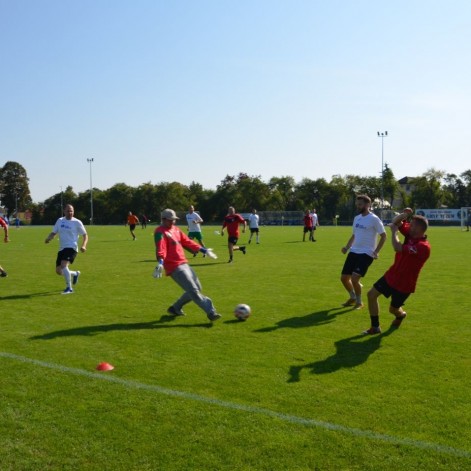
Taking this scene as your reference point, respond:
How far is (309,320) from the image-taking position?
9047mm

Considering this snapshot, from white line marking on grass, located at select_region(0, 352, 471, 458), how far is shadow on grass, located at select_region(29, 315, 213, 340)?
53.4 inches

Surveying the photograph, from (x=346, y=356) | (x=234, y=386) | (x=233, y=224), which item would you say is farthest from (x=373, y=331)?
(x=233, y=224)

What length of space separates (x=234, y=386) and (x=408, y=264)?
11.0 feet

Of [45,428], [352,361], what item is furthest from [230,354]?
[45,428]

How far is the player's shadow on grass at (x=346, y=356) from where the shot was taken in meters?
6.17

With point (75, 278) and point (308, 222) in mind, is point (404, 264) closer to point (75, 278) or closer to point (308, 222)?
point (75, 278)

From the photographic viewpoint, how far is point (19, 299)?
1145cm

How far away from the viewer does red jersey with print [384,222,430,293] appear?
24.4ft

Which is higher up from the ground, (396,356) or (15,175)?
(15,175)

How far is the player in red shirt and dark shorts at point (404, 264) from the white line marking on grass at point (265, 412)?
346cm

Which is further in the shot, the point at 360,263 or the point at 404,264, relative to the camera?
the point at 360,263

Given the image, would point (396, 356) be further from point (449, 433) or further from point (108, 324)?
point (108, 324)

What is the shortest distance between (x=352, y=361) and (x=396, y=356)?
641 millimetres

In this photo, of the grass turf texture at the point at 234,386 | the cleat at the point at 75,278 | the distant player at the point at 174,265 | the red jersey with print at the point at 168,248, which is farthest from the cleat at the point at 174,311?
the cleat at the point at 75,278
